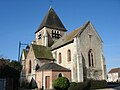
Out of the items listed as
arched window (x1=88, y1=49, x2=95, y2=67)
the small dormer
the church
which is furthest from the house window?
arched window (x1=88, y1=49, x2=95, y2=67)

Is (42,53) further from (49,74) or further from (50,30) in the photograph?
(50,30)

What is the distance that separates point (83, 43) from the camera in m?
28.3

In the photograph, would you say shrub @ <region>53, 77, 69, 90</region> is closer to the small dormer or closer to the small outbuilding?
the small outbuilding

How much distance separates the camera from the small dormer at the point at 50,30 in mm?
40781

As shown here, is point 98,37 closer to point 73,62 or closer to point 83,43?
point 83,43

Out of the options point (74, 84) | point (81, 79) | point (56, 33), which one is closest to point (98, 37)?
point (81, 79)

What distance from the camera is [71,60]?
28.0 metres

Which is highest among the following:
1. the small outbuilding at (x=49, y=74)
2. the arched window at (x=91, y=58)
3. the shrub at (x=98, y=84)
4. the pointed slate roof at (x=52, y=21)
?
the pointed slate roof at (x=52, y=21)

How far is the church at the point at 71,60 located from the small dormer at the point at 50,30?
620 centimetres

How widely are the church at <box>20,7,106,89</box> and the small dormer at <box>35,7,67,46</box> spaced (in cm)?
620

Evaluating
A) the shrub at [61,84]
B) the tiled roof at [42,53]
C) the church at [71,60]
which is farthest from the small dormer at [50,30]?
the shrub at [61,84]

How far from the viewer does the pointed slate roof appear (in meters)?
41.8

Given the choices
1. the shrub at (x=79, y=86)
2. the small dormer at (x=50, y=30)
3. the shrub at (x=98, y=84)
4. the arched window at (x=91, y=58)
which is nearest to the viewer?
the shrub at (x=79, y=86)

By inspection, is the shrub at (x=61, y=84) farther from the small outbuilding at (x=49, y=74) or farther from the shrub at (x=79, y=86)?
the small outbuilding at (x=49, y=74)
